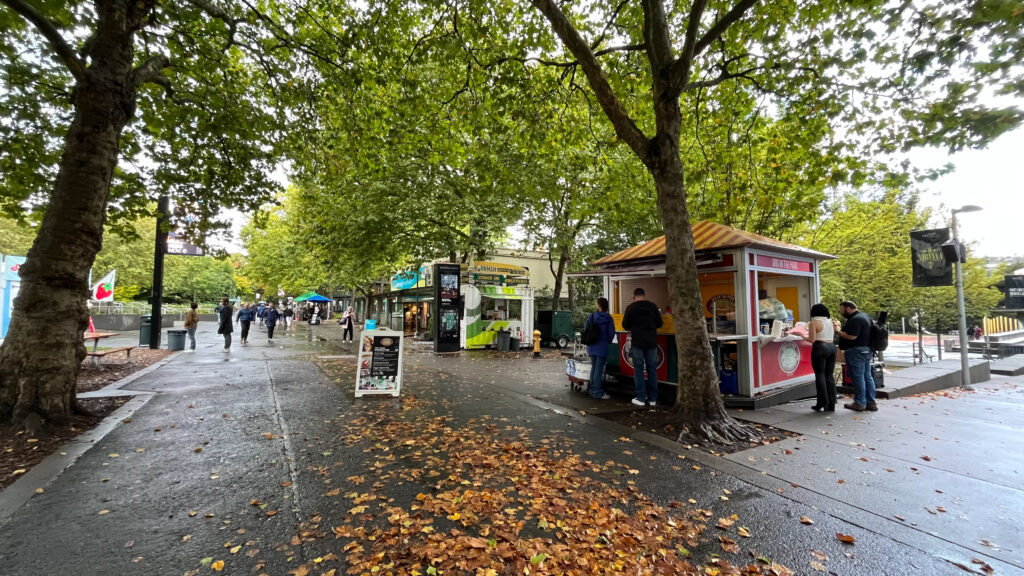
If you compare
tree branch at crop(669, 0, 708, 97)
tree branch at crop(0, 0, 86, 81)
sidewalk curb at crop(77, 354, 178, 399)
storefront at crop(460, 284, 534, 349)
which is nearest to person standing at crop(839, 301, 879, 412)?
tree branch at crop(669, 0, 708, 97)

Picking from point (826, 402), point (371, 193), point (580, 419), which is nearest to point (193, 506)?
point (580, 419)

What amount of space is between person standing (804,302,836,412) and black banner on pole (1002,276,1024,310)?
23.0 m

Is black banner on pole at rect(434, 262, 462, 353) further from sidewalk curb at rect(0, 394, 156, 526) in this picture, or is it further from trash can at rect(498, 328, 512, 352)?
sidewalk curb at rect(0, 394, 156, 526)

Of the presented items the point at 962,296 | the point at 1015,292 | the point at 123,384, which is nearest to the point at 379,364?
the point at 123,384

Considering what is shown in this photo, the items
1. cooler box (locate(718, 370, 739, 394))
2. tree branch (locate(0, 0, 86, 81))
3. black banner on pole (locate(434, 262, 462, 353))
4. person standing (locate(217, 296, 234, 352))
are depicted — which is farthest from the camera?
black banner on pole (locate(434, 262, 462, 353))

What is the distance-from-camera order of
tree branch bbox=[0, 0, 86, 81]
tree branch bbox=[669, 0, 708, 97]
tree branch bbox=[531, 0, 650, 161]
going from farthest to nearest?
tree branch bbox=[531, 0, 650, 161] → tree branch bbox=[669, 0, 708, 97] → tree branch bbox=[0, 0, 86, 81]

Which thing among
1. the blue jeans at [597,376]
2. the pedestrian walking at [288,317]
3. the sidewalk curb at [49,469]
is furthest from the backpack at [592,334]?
the pedestrian walking at [288,317]

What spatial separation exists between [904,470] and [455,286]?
13.3 m

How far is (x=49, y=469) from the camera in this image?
3912 millimetres

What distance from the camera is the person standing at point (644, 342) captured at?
269 inches

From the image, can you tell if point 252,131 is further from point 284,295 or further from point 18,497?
point 284,295

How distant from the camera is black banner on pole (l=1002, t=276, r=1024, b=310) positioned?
65.5ft

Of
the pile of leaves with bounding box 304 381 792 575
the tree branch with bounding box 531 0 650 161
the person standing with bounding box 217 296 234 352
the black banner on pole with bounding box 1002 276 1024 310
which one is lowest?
the pile of leaves with bounding box 304 381 792 575

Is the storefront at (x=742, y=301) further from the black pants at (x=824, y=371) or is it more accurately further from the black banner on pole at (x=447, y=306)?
the black banner on pole at (x=447, y=306)
